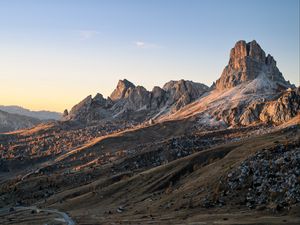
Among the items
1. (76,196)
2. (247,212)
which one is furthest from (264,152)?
(76,196)

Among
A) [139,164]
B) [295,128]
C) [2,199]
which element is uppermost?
[295,128]

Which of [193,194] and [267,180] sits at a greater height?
[267,180]

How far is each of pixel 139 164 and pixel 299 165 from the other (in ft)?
357

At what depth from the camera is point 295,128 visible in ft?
532

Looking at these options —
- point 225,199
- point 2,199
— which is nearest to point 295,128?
point 225,199

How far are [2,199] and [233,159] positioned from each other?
4100 inches

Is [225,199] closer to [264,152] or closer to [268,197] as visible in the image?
[268,197]

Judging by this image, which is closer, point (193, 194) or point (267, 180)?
point (267, 180)

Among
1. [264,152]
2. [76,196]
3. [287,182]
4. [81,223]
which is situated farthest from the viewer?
[76,196]

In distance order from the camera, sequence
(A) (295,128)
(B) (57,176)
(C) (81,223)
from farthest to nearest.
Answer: (B) (57,176) < (A) (295,128) < (C) (81,223)

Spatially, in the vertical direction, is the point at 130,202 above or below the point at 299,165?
below

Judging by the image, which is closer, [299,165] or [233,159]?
[299,165]

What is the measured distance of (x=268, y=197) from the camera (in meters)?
68.4

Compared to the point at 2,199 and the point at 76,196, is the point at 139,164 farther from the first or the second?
the point at 2,199
